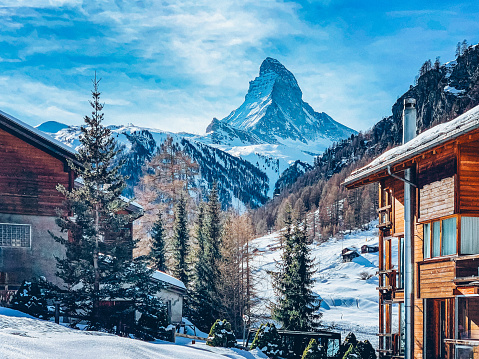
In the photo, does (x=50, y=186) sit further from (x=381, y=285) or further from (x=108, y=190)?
(x=381, y=285)

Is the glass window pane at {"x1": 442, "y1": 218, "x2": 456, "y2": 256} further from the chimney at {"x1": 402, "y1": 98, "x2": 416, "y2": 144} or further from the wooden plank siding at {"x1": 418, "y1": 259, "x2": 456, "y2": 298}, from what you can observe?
the chimney at {"x1": 402, "y1": 98, "x2": 416, "y2": 144}

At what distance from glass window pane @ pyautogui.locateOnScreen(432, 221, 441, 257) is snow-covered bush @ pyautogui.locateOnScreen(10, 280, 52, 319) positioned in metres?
13.5

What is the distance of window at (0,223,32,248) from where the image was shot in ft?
68.0

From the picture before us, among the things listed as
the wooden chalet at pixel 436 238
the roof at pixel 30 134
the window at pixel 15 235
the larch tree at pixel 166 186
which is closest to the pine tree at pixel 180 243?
the larch tree at pixel 166 186

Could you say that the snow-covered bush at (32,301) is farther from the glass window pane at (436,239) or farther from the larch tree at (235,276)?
the larch tree at (235,276)

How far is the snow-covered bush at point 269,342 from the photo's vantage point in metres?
21.8

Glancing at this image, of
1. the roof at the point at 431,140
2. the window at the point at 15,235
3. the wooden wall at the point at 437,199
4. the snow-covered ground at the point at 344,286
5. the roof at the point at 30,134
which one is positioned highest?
the roof at the point at 30,134

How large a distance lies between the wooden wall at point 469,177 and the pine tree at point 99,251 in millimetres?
11658

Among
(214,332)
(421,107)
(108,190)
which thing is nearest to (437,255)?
(214,332)

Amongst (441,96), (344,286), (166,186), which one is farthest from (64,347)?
(441,96)

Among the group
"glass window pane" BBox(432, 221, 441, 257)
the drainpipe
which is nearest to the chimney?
the drainpipe

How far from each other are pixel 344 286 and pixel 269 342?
1955 inches

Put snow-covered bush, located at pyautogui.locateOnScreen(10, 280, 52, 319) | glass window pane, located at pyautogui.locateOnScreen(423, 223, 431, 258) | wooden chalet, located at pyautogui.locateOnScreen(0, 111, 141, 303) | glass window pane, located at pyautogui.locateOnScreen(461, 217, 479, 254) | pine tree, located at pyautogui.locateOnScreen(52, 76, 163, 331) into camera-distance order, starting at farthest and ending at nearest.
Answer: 1. wooden chalet, located at pyautogui.locateOnScreen(0, 111, 141, 303)
2. pine tree, located at pyautogui.locateOnScreen(52, 76, 163, 331)
3. snow-covered bush, located at pyautogui.locateOnScreen(10, 280, 52, 319)
4. glass window pane, located at pyautogui.locateOnScreen(423, 223, 431, 258)
5. glass window pane, located at pyautogui.locateOnScreen(461, 217, 479, 254)

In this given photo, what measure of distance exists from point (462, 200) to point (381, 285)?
6.61m
